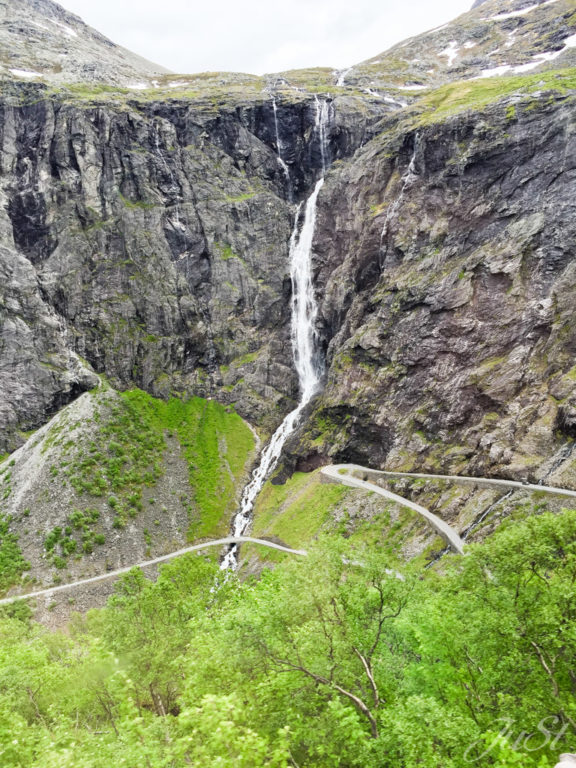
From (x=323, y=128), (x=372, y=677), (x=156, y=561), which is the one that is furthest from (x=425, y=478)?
(x=323, y=128)

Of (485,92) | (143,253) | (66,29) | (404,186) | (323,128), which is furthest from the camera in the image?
(66,29)

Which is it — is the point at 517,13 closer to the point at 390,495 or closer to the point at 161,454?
the point at 390,495

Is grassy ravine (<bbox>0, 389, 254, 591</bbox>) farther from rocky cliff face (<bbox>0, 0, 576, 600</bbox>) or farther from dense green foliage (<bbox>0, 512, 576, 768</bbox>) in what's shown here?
dense green foliage (<bbox>0, 512, 576, 768</bbox>)

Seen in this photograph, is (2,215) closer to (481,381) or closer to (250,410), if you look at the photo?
(250,410)

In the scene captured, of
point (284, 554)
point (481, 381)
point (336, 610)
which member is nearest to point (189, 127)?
point (481, 381)

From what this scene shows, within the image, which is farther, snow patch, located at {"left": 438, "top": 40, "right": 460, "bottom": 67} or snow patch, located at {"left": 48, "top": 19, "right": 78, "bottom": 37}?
snow patch, located at {"left": 48, "top": 19, "right": 78, "bottom": 37}

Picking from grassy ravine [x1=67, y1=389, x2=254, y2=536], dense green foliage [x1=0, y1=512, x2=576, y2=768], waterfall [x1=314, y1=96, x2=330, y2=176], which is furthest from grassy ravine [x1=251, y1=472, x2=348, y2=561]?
waterfall [x1=314, y1=96, x2=330, y2=176]
